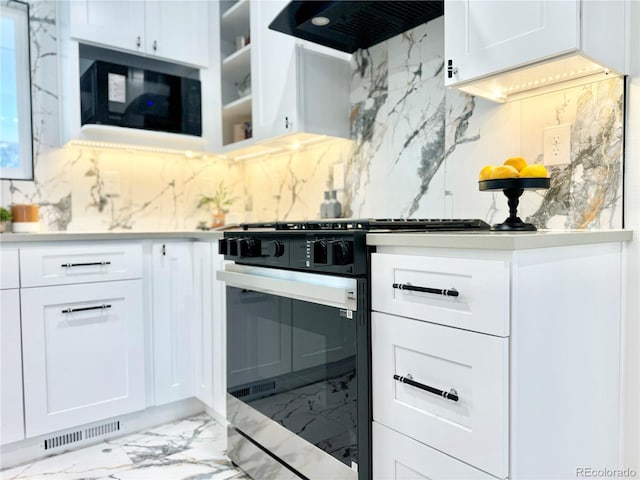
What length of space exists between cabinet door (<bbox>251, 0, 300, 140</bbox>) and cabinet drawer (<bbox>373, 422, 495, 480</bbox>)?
1.49 metres

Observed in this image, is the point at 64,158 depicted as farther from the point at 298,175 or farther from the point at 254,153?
the point at 298,175

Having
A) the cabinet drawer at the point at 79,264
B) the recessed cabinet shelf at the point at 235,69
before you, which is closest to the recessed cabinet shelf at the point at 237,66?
the recessed cabinet shelf at the point at 235,69

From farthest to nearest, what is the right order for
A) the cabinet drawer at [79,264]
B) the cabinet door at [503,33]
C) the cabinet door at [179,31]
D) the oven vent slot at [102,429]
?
the cabinet door at [179,31]
the oven vent slot at [102,429]
the cabinet drawer at [79,264]
the cabinet door at [503,33]

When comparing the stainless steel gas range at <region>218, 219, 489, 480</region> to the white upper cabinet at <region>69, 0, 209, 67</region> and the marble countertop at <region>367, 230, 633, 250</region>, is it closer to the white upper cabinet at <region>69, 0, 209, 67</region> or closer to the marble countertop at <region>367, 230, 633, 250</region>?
the marble countertop at <region>367, 230, 633, 250</region>

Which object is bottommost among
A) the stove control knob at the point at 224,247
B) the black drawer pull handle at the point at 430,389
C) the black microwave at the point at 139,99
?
the black drawer pull handle at the point at 430,389

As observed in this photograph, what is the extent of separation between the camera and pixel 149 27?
2523 millimetres

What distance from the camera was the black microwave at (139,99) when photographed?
2.33 metres

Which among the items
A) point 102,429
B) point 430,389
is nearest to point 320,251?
point 430,389

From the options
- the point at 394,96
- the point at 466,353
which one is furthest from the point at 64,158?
the point at 466,353

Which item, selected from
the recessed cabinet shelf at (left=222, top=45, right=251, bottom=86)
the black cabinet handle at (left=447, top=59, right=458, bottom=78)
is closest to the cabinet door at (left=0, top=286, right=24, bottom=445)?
the recessed cabinet shelf at (left=222, top=45, right=251, bottom=86)

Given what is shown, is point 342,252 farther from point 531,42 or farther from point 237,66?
point 237,66

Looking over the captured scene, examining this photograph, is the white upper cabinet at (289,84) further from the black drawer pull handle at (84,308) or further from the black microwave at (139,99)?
the black drawer pull handle at (84,308)

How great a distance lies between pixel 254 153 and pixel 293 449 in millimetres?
1875

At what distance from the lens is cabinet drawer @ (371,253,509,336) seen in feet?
3.19
